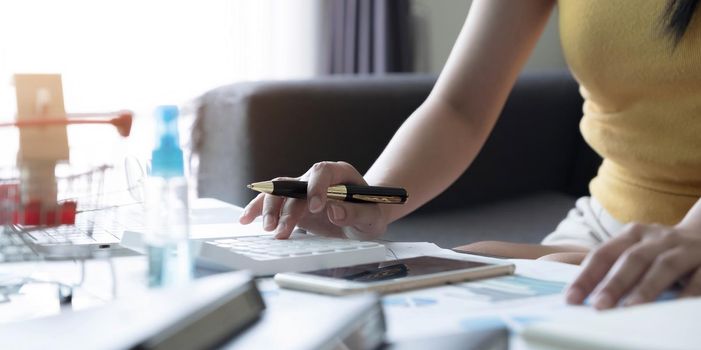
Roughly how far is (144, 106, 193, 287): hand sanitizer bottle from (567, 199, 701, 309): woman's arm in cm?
27

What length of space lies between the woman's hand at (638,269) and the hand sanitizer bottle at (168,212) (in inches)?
10.6

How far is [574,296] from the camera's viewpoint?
1.81ft

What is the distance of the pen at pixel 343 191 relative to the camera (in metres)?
0.82

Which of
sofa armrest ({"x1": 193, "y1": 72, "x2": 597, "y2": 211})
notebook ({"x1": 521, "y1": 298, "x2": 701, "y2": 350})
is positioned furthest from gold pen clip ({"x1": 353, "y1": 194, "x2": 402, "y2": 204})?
sofa armrest ({"x1": 193, "y1": 72, "x2": 597, "y2": 211})

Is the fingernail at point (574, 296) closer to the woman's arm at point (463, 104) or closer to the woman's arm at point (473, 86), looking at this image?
the woman's arm at point (463, 104)

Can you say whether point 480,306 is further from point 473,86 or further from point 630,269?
point 473,86

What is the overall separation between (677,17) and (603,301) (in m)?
0.56

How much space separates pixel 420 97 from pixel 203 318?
4.43 feet

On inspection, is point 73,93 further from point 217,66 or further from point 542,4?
point 542,4

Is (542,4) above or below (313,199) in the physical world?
above

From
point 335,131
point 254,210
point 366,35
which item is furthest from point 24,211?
point 366,35

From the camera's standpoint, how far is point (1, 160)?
1.93 feet

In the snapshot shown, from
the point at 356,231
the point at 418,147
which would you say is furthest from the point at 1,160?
the point at 418,147

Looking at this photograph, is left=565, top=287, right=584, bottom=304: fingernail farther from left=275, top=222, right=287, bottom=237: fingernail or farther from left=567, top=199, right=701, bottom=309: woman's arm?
left=275, top=222, right=287, bottom=237: fingernail
